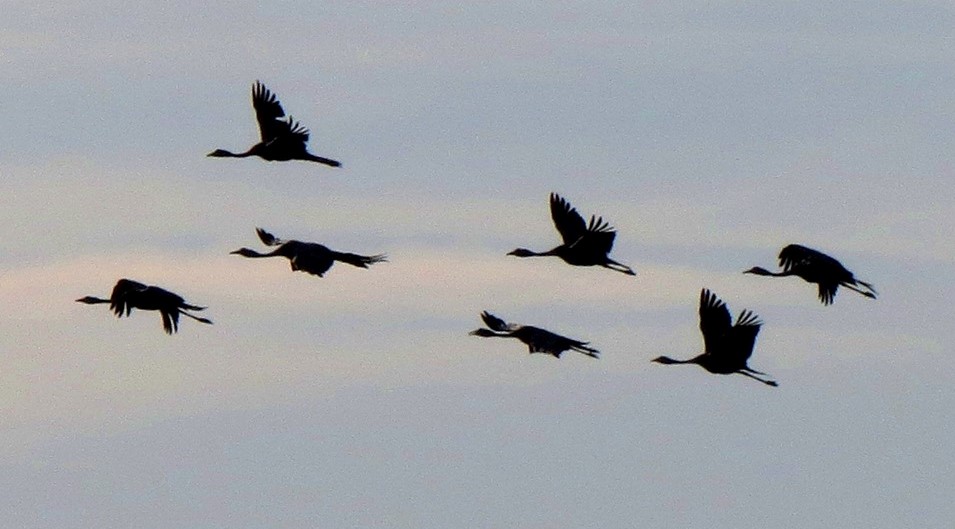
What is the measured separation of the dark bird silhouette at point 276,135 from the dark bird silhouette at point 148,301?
12.6 ft

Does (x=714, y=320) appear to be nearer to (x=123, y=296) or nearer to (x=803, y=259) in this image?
(x=803, y=259)

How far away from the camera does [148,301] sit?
72250 millimetres

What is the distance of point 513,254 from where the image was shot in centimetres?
7725

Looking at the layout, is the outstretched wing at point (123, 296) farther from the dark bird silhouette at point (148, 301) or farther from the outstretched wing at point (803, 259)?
the outstretched wing at point (803, 259)

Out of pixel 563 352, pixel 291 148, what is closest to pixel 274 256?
pixel 291 148

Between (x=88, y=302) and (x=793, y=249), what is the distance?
1318 cm

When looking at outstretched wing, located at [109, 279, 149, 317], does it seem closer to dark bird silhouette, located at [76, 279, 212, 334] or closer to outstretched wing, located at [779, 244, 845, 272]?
dark bird silhouette, located at [76, 279, 212, 334]

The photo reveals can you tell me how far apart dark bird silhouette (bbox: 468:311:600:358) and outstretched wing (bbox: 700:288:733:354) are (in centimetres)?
202

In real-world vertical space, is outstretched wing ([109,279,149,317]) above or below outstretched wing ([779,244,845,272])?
below

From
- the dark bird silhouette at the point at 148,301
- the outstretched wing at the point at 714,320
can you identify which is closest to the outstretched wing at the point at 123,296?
the dark bird silhouette at the point at 148,301

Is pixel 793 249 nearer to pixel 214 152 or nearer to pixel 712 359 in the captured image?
pixel 712 359

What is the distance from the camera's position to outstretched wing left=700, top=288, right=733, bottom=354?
70.6 meters

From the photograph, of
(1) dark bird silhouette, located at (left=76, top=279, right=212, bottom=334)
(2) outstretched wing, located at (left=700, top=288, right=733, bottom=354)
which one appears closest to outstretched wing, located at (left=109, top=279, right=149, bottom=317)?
(1) dark bird silhouette, located at (left=76, top=279, right=212, bottom=334)

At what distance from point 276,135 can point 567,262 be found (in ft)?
19.1
